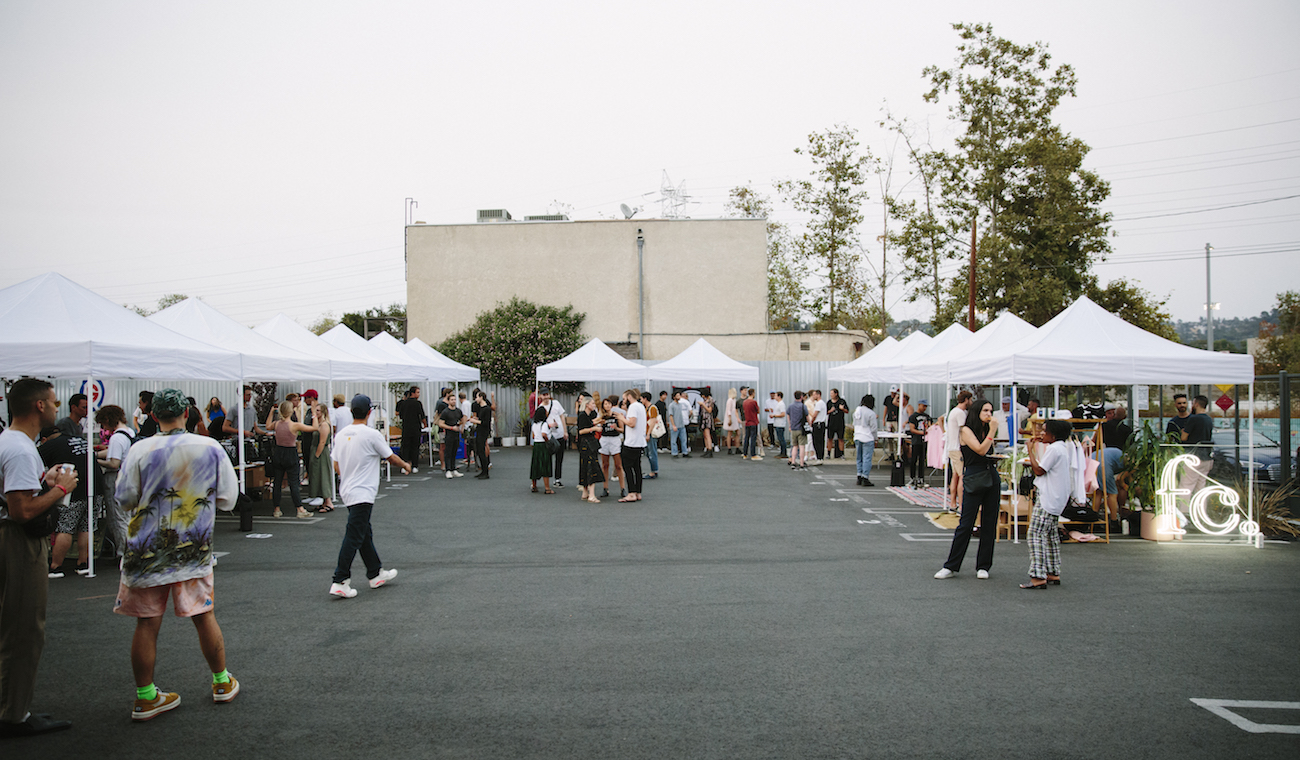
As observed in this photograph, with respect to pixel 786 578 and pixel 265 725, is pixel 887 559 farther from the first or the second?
pixel 265 725

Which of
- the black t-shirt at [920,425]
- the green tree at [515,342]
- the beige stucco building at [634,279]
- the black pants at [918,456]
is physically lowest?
the black pants at [918,456]

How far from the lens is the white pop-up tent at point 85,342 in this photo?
26.9 ft

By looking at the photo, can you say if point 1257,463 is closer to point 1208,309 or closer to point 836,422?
point 836,422

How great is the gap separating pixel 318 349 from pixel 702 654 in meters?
12.5

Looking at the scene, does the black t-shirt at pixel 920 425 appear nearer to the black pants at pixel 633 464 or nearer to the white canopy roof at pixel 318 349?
the black pants at pixel 633 464

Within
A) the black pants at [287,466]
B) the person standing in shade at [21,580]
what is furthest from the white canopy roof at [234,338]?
the person standing in shade at [21,580]

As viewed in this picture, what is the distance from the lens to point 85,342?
8352mm

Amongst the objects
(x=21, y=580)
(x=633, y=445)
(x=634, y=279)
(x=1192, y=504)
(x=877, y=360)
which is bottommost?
(x=1192, y=504)

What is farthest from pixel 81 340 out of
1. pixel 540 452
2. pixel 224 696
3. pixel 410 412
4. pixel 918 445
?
pixel 918 445

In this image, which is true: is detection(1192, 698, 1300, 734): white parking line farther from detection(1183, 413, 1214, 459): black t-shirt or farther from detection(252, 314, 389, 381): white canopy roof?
detection(252, 314, 389, 381): white canopy roof

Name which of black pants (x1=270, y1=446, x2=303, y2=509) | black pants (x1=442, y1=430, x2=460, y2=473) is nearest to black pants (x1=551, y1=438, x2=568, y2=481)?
black pants (x1=442, y1=430, x2=460, y2=473)

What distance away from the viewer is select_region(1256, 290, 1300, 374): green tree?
35647 mm

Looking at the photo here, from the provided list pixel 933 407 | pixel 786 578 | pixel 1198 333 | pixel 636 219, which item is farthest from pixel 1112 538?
pixel 1198 333

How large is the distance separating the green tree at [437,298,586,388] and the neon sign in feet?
65.7
